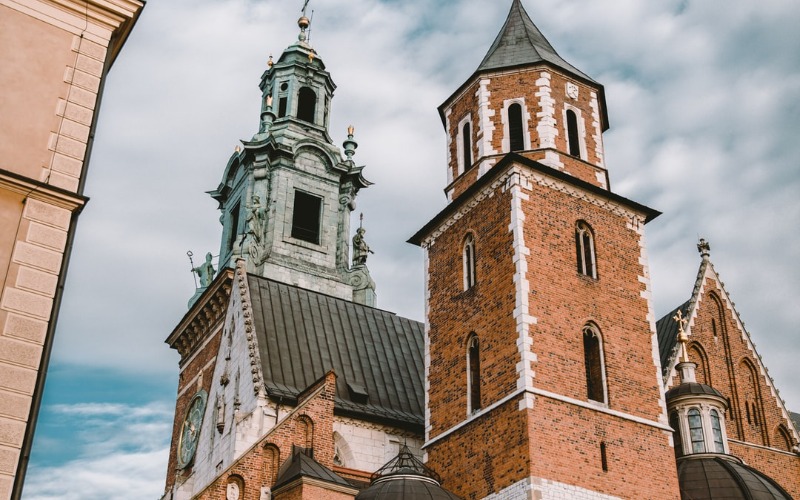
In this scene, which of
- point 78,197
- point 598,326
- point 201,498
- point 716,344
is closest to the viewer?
point 78,197

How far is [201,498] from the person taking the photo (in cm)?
1933

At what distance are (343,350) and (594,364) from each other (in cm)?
823

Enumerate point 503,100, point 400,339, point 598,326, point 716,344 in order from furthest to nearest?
point 400,339 < point 716,344 < point 503,100 < point 598,326

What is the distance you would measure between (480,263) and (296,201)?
12.0m

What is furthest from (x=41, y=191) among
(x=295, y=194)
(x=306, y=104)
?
(x=306, y=104)

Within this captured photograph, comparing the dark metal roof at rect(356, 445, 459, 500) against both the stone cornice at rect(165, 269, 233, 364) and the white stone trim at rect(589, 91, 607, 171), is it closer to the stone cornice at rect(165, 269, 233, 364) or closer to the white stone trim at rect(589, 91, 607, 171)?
the white stone trim at rect(589, 91, 607, 171)

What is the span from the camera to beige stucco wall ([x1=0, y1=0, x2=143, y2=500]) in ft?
32.6

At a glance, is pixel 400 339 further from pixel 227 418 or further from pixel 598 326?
pixel 598 326

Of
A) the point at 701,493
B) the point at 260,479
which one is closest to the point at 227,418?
the point at 260,479

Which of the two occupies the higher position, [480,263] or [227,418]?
[480,263]

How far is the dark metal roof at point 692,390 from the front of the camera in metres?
22.9

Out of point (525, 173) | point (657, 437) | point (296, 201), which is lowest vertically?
point (657, 437)

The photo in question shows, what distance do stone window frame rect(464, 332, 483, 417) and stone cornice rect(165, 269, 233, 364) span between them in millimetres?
8727

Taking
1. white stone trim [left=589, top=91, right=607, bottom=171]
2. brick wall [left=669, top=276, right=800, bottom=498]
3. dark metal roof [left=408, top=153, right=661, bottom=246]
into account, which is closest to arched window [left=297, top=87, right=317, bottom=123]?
dark metal roof [left=408, top=153, right=661, bottom=246]
